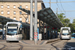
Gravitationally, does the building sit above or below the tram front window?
above

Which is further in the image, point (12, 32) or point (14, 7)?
point (14, 7)

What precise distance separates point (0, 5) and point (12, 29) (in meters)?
58.2

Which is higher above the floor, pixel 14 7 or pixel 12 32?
pixel 14 7

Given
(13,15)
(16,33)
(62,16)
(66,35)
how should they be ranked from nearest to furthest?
1. (16,33)
2. (66,35)
3. (13,15)
4. (62,16)

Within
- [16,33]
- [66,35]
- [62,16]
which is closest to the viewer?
[16,33]

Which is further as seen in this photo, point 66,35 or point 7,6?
point 7,6

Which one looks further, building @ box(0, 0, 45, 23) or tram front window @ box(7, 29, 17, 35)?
building @ box(0, 0, 45, 23)

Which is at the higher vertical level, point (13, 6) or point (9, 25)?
point (13, 6)

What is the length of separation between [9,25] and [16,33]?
1.40 meters

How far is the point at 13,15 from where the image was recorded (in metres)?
79.9

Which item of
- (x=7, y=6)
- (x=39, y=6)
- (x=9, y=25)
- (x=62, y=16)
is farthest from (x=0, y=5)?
(x=9, y=25)

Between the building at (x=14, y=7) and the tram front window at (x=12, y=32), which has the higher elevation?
the building at (x=14, y=7)

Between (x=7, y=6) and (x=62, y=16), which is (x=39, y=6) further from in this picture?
(x=62, y=16)

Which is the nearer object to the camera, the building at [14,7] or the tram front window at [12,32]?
the tram front window at [12,32]
